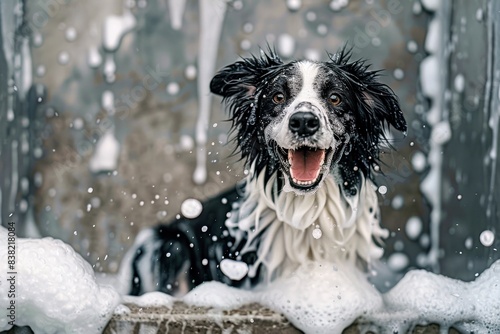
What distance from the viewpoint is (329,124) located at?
8.06ft

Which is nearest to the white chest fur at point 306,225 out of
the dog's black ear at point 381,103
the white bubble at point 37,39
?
the dog's black ear at point 381,103

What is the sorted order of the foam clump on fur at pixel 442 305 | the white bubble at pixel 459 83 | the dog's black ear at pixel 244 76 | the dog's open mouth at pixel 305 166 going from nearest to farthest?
the dog's open mouth at pixel 305 166
the foam clump on fur at pixel 442 305
the dog's black ear at pixel 244 76
the white bubble at pixel 459 83

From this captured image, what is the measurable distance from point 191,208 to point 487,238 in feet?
4.23

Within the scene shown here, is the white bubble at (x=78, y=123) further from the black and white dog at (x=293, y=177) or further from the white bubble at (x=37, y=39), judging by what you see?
the black and white dog at (x=293, y=177)

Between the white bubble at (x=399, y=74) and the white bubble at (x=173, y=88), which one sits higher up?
the white bubble at (x=399, y=74)

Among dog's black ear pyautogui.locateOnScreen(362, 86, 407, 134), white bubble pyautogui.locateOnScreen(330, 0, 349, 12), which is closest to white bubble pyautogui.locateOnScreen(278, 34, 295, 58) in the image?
white bubble pyautogui.locateOnScreen(330, 0, 349, 12)

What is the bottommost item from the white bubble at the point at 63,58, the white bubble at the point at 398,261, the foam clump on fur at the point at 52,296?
the foam clump on fur at the point at 52,296

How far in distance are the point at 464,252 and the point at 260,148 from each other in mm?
1049

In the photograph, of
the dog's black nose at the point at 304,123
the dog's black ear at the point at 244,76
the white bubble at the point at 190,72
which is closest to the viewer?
the dog's black nose at the point at 304,123

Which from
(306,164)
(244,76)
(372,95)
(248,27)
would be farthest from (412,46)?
(306,164)

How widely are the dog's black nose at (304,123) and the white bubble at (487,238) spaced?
1.06 meters

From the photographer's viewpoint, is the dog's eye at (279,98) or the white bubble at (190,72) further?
the white bubble at (190,72)

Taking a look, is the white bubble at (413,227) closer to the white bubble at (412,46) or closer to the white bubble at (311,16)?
the white bubble at (412,46)

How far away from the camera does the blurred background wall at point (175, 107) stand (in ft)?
10.1
